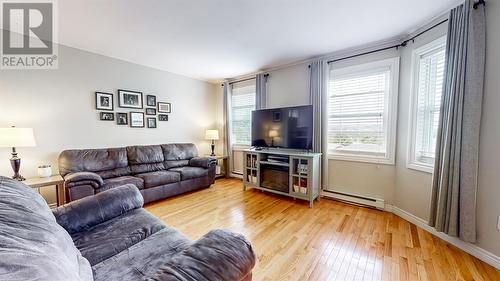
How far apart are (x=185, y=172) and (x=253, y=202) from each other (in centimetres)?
132

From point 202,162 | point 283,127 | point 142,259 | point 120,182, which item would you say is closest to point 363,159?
point 283,127

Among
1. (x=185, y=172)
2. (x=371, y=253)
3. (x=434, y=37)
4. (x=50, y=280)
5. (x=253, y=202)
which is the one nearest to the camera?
(x=50, y=280)

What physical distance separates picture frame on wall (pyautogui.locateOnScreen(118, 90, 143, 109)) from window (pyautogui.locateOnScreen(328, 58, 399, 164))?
11.3ft

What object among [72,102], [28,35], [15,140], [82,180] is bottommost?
[82,180]

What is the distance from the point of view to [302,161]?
3.16m

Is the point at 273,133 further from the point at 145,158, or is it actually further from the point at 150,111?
the point at 150,111

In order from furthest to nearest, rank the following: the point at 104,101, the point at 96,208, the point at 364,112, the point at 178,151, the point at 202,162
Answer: the point at 178,151
the point at 202,162
the point at 104,101
the point at 364,112
the point at 96,208

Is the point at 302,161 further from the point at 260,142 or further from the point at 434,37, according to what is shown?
the point at 434,37

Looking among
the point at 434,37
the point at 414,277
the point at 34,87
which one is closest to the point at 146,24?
the point at 34,87

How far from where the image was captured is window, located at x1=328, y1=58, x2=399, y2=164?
2.82m

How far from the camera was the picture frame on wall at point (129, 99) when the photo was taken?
139 inches

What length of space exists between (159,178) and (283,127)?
7.28ft

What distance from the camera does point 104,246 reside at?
4.21 feet

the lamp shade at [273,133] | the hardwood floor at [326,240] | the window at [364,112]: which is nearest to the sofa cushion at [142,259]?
the hardwood floor at [326,240]
